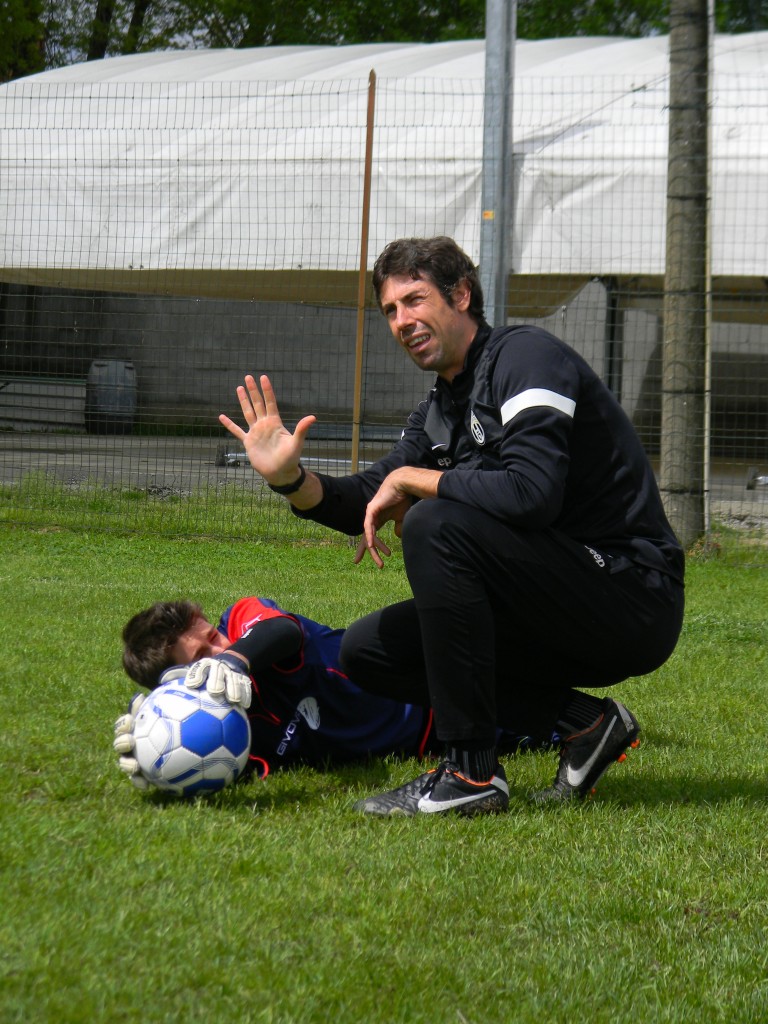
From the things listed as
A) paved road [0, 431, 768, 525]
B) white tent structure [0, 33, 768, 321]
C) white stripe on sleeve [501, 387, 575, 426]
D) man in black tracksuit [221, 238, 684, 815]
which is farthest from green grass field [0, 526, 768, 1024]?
white tent structure [0, 33, 768, 321]

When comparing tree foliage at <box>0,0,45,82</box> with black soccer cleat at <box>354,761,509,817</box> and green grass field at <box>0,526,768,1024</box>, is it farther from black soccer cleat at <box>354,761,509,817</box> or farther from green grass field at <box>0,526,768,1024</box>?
black soccer cleat at <box>354,761,509,817</box>

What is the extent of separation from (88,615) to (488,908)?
3.81 meters

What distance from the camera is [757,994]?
7.13 ft

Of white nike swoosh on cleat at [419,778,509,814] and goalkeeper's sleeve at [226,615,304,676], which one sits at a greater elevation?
goalkeeper's sleeve at [226,615,304,676]

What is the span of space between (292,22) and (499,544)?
25.6m

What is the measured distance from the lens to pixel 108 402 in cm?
1043

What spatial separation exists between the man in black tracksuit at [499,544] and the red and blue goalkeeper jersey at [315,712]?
0.16 metres

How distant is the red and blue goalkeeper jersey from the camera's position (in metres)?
3.60

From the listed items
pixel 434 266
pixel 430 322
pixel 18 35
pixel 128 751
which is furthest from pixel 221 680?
pixel 18 35

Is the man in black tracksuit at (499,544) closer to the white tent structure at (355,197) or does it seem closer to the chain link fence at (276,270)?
the chain link fence at (276,270)

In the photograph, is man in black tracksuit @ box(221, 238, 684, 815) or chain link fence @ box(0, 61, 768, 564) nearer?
man in black tracksuit @ box(221, 238, 684, 815)

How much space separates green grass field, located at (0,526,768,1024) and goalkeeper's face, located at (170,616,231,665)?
376 mm

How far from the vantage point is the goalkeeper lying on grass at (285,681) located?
3467 mm

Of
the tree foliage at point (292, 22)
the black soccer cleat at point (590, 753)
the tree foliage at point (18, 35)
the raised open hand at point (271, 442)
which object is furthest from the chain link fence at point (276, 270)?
the tree foliage at point (292, 22)
